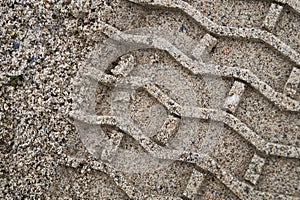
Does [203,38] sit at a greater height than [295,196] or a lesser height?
greater

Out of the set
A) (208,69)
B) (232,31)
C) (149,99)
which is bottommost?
(149,99)

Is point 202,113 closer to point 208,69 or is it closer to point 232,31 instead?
point 208,69

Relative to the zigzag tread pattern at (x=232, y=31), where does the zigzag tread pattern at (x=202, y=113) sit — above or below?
below

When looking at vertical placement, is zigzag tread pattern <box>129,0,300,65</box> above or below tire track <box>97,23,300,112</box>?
above

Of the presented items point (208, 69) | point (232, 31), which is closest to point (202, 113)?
point (208, 69)

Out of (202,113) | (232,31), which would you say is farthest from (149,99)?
(232,31)

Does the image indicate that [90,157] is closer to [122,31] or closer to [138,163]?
[138,163]

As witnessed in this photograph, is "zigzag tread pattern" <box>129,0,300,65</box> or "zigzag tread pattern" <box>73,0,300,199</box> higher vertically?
"zigzag tread pattern" <box>129,0,300,65</box>

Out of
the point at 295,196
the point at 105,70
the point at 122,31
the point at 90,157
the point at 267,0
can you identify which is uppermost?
the point at 267,0

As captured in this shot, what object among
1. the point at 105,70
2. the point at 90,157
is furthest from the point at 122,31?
the point at 90,157

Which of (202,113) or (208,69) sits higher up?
(208,69)

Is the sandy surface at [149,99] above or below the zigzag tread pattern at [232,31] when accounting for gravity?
below
